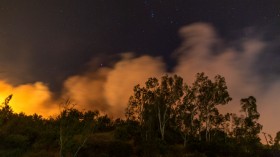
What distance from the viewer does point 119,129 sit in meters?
70.8

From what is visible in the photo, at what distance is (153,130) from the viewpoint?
75.2 m

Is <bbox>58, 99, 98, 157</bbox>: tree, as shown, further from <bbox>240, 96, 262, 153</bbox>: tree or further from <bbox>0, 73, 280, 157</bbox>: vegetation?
<bbox>240, 96, 262, 153</bbox>: tree

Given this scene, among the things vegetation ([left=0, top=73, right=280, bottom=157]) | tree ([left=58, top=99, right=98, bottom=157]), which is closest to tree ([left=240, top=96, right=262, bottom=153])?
vegetation ([left=0, top=73, right=280, bottom=157])

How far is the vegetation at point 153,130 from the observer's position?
2226 inches

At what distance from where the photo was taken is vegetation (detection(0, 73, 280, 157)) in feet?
185

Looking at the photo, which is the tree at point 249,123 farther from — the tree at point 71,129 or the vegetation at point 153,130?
the tree at point 71,129

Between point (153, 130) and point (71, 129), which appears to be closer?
point (71, 129)

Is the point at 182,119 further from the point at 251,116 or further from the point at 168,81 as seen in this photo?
the point at 251,116

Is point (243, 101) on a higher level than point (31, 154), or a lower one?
higher

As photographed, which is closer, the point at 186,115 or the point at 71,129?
the point at 71,129

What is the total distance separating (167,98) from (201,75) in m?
10.3

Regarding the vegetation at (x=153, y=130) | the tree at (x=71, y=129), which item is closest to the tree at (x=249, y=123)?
the vegetation at (x=153, y=130)

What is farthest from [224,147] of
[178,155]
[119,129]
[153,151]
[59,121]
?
[59,121]

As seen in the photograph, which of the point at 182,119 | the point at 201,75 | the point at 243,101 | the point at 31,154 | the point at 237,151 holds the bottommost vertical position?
the point at 31,154
